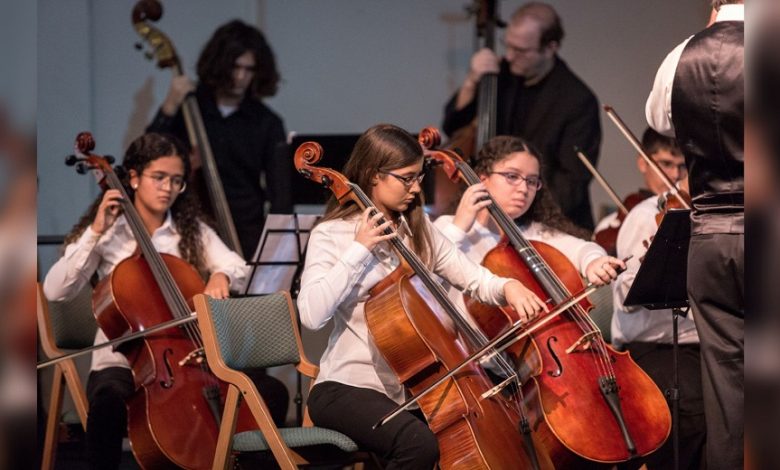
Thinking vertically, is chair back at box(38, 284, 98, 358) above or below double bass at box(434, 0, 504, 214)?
below

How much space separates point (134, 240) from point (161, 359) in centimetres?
64

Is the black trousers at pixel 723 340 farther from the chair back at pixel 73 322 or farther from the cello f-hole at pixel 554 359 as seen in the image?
the chair back at pixel 73 322

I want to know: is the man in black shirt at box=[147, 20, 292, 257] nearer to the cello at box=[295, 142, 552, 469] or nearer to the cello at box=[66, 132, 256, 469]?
the cello at box=[66, 132, 256, 469]

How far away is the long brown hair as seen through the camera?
262cm

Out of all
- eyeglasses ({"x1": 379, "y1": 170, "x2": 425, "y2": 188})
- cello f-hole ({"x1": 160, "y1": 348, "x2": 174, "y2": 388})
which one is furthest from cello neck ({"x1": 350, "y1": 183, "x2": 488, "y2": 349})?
cello f-hole ({"x1": 160, "y1": 348, "x2": 174, "y2": 388})

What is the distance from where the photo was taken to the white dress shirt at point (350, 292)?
8.00 ft

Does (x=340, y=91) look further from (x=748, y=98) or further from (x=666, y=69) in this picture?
(x=748, y=98)

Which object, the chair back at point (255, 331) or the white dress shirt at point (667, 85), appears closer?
the white dress shirt at point (667, 85)

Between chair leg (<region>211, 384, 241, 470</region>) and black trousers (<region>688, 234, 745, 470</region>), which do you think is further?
chair leg (<region>211, 384, 241, 470</region>)

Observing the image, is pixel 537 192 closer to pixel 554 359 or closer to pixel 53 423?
pixel 554 359

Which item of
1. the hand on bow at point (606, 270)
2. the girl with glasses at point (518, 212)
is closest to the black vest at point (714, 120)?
the hand on bow at point (606, 270)

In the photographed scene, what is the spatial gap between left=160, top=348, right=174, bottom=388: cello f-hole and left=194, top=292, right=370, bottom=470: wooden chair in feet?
0.66

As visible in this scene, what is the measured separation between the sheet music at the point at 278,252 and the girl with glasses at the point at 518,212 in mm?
436

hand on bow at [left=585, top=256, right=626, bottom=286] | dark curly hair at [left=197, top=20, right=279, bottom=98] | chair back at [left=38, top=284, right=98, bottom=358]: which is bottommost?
chair back at [left=38, top=284, right=98, bottom=358]
